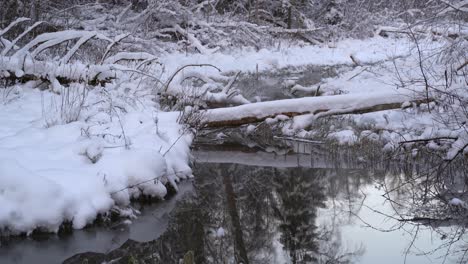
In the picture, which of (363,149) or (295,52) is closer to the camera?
(363,149)

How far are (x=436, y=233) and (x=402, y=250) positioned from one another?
393mm

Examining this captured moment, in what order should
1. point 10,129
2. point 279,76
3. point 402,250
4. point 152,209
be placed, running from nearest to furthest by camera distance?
point 402,250
point 152,209
point 10,129
point 279,76

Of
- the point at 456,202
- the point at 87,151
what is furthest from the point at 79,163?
the point at 456,202

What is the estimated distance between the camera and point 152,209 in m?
4.94

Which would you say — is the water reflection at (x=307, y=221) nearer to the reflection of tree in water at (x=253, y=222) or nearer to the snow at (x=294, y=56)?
the reflection of tree in water at (x=253, y=222)

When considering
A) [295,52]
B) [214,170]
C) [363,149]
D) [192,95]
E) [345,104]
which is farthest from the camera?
[295,52]

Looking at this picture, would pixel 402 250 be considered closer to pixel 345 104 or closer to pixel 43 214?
pixel 43 214

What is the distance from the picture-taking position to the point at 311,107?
764 centimetres

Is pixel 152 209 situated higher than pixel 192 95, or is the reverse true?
pixel 192 95

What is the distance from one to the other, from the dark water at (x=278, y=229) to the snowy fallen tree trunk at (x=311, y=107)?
1527 mm

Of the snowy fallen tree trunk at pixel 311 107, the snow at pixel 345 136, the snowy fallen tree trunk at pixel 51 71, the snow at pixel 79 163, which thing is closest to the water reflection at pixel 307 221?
the snow at pixel 79 163

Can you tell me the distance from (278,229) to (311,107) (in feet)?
11.2

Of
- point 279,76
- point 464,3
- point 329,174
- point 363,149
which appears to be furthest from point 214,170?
point 279,76

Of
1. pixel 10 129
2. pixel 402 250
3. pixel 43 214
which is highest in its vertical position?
pixel 10 129
